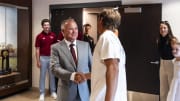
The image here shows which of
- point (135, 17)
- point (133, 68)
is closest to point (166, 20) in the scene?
point (135, 17)

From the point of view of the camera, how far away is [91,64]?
2.42m

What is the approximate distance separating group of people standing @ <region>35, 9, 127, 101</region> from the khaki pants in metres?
2.20

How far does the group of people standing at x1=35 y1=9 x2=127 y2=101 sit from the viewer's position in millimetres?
1795

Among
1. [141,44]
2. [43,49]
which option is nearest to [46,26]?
[43,49]

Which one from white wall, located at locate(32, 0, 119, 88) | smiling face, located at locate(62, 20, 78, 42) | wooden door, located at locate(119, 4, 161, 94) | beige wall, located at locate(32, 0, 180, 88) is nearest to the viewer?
smiling face, located at locate(62, 20, 78, 42)

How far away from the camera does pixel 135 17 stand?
491cm

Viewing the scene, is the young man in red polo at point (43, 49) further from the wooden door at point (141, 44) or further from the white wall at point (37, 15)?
the wooden door at point (141, 44)

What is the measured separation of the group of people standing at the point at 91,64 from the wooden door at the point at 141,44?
2485 mm

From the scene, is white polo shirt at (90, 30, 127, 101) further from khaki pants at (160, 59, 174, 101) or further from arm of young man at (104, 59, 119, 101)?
khaki pants at (160, 59, 174, 101)

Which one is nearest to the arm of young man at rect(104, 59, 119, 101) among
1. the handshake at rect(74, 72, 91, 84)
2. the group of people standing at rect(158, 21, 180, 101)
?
the handshake at rect(74, 72, 91, 84)

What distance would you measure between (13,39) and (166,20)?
3.34m

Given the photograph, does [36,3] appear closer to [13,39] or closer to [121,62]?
[13,39]

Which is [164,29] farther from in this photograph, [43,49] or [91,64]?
[43,49]

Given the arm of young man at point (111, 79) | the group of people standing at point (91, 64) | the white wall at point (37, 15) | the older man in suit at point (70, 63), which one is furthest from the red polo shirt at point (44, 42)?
the arm of young man at point (111, 79)
